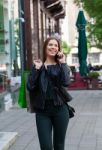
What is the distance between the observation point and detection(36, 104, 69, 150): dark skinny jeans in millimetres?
6500

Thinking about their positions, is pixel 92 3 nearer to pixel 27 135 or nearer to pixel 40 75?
pixel 27 135

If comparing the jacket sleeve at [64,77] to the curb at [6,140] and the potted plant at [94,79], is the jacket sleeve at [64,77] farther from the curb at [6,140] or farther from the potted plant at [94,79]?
the potted plant at [94,79]

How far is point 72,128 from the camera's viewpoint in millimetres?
12516

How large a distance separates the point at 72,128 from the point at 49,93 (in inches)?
239

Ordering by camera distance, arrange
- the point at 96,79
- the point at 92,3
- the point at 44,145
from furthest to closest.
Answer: the point at 96,79, the point at 92,3, the point at 44,145

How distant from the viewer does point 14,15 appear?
19047mm

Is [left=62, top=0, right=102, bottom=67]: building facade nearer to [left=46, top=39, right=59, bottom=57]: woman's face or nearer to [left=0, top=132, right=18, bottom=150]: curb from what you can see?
[left=0, top=132, right=18, bottom=150]: curb

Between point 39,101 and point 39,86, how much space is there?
17 cm

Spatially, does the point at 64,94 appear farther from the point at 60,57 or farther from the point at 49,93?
the point at 60,57

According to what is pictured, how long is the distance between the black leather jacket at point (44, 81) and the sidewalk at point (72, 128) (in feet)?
10.9

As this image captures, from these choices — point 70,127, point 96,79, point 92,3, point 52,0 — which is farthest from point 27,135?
point 52,0

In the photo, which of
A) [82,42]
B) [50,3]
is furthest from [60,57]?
[50,3]

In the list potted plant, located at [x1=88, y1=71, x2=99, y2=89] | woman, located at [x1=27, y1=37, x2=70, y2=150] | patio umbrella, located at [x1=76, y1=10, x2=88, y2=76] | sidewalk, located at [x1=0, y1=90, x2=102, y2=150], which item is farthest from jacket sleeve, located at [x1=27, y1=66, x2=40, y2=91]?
potted plant, located at [x1=88, y1=71, x2=99, y2=89]

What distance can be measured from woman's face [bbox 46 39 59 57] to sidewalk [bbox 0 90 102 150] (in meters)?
3.50
